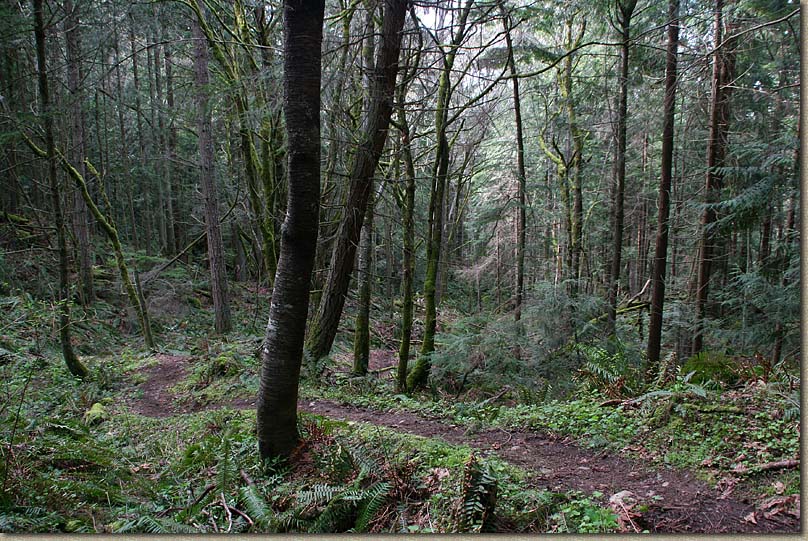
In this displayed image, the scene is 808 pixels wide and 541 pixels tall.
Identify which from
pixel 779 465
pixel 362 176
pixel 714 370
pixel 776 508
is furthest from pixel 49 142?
pixel 714 370

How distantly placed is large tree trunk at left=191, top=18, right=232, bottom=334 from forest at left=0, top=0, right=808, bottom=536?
0.22 feet

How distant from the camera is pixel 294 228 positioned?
3.38 m

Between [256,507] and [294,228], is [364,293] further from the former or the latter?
[256,507]

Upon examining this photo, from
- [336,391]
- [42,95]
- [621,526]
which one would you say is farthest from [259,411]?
[42,95]

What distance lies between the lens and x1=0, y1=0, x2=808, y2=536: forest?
3182 millimetres

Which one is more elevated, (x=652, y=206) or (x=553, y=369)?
(x=652, y=206)

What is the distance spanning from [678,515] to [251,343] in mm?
8759

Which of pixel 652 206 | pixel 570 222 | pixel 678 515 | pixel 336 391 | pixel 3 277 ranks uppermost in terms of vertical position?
pixel 652 206

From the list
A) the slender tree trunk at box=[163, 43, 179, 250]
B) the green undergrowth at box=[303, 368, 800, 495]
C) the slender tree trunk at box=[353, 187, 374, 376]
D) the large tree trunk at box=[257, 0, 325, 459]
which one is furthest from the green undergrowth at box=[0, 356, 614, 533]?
the slender tree trunk at box=[163, 43, 179, 250]

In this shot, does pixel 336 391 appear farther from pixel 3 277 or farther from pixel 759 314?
pixel 3 277

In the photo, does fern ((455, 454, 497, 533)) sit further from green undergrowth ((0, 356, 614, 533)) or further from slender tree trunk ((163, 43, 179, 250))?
slender tree trunk ((163, 43, 179, 250))

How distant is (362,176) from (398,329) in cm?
1019

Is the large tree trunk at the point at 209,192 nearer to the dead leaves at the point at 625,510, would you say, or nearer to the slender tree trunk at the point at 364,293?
the slender tree trunk at the point at 364,293

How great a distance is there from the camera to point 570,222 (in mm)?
14031
